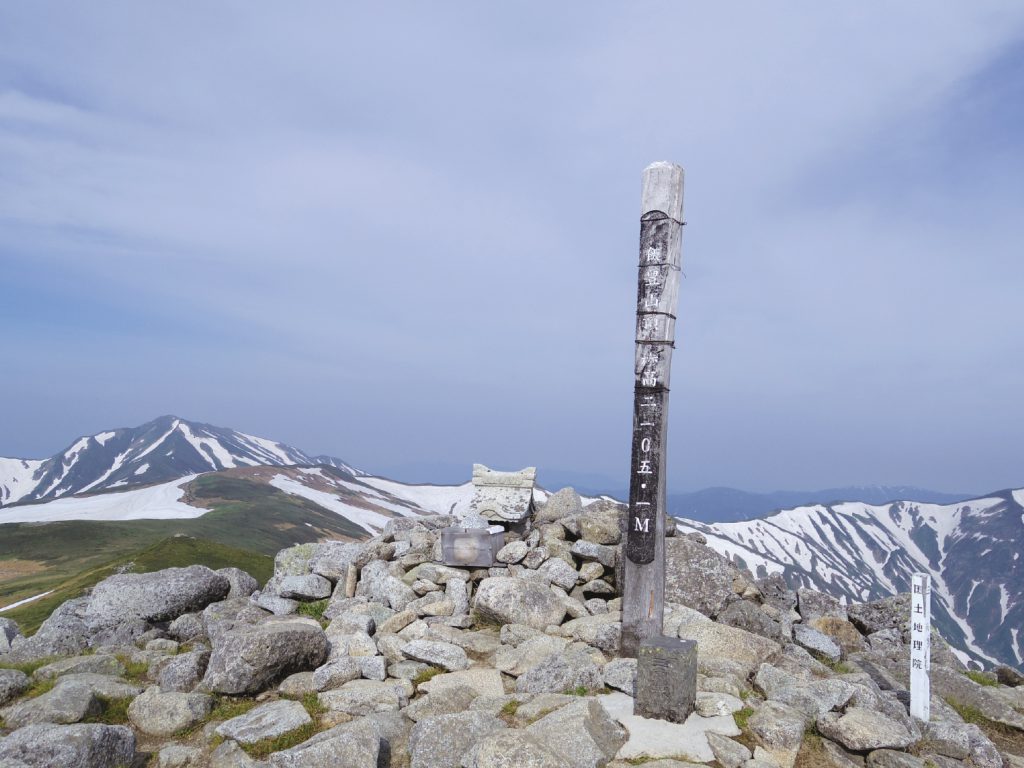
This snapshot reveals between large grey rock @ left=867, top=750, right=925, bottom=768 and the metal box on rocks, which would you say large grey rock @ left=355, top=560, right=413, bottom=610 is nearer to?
the metal box on rocks

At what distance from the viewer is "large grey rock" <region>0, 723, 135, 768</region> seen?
11.3 meters

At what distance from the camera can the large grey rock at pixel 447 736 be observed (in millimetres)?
10891

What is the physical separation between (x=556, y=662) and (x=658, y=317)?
761 centimetres

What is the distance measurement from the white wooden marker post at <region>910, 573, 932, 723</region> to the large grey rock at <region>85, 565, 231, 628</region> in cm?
1959

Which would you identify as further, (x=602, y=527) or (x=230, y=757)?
(x=602, y=527)

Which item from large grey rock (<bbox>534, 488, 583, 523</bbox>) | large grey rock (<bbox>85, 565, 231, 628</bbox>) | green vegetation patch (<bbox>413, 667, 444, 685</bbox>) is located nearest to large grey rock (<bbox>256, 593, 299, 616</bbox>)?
large grey rock (<bbox>85, 565, 231, 628</bbox>)

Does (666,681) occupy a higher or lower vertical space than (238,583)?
higher

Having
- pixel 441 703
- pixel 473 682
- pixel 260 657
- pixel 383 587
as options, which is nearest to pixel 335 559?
pixel 383 587

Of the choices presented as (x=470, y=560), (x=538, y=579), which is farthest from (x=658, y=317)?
(x=470, y=560)

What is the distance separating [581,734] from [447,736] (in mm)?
2269

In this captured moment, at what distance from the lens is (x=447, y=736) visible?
11.2 m

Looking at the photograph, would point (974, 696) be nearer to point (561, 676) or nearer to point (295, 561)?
point (561, 676)

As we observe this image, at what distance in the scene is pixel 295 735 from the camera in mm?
12344

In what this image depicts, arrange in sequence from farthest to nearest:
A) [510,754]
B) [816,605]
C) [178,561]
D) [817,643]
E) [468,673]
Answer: [178,561] < [816,605] < [817,643] < [468,673] < [510,754]
